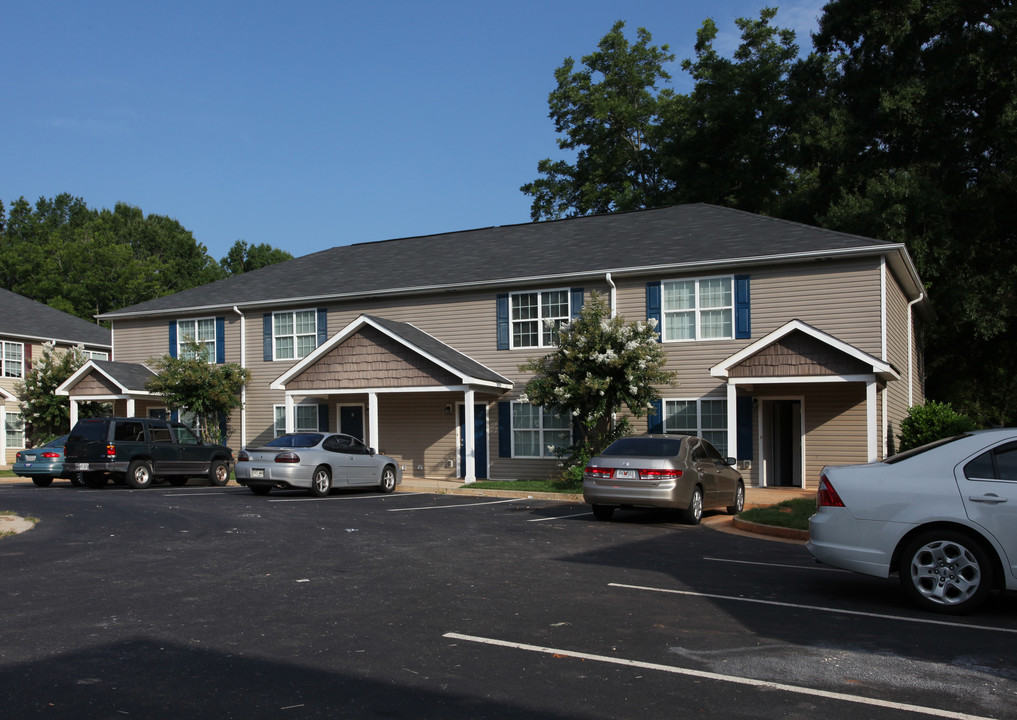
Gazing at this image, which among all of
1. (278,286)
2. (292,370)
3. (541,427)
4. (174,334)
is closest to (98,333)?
(174,334)

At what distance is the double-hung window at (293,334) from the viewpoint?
28.3 meters

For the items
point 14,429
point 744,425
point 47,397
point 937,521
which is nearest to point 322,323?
point 744,425

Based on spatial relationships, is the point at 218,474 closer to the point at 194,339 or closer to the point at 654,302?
the point at 194,339

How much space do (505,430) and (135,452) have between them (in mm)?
9754

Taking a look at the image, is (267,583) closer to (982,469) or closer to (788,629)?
(788,629)

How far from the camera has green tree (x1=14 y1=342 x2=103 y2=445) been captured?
34.2 m

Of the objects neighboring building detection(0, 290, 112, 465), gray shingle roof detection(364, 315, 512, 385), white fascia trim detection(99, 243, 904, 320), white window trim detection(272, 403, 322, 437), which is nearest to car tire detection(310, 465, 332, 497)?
gray shingle roof detection(364, 315, 512, 385)

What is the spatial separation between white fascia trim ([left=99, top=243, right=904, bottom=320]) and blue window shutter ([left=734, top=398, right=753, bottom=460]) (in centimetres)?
344

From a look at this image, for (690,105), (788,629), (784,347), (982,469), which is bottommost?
(788,629)

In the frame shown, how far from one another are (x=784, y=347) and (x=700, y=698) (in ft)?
50.5

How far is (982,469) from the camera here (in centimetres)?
765

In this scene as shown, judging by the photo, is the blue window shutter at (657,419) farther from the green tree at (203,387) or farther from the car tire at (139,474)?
the green tree at (203,387)

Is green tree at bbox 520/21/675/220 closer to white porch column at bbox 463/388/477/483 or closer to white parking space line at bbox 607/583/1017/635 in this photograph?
white porch column at bbox 463/388/477/483

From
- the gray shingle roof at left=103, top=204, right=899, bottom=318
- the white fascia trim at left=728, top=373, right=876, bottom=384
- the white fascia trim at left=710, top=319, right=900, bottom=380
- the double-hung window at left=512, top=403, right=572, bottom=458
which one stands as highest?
the gray shingle roof at left=103, top=204, right=899, bottom=318
